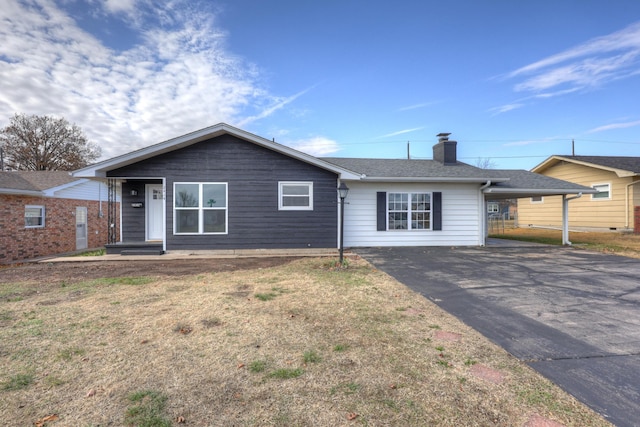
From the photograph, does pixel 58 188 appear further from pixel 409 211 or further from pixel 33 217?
pixel 409 211

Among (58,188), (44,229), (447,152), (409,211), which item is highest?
(447,152)

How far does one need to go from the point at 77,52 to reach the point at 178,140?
17.4 ft

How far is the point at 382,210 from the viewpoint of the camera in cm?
1112

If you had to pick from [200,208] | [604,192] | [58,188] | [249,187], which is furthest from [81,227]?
[604,192]

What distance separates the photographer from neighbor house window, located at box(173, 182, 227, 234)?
1001 centimetres

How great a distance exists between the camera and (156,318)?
3934mm

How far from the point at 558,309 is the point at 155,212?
1149 cm

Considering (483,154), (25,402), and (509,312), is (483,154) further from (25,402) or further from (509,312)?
(25,402)

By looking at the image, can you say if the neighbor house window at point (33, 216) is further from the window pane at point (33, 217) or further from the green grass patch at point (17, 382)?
the green grass patch at point (17, 382)

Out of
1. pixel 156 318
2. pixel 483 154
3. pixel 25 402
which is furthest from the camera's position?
pixel 483 154

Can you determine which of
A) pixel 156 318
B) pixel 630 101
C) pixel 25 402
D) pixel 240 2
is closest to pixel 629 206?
pixel 630 101

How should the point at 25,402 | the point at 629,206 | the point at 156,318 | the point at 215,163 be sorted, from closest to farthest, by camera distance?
the point at 25,402
the point at 156,318
the point at 215,163
the point at 629,206

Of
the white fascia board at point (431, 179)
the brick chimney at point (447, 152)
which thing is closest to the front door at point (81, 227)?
the white fascia board at point (431, 179)

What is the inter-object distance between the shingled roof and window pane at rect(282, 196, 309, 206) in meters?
9.66
